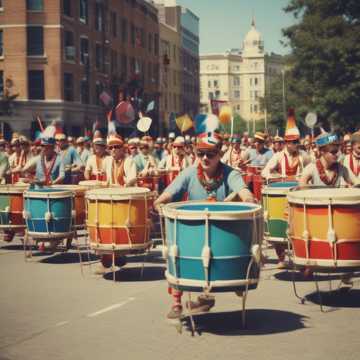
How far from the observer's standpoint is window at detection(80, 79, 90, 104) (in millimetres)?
56688

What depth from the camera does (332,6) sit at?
46625 millimetres

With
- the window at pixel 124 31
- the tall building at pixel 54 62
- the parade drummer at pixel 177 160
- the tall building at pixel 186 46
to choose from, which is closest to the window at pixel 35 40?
the tall building at pixel 54 62

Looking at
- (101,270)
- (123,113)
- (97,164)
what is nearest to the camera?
(101,270)

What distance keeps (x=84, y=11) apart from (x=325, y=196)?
168 ft

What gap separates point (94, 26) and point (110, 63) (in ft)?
13.6

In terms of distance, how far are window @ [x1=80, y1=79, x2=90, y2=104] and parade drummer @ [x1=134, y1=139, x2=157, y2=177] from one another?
35792mm

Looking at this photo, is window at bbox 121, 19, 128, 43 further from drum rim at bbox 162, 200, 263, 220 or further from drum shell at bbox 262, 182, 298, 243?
drum rim at bbox 162, 200, 263, 220

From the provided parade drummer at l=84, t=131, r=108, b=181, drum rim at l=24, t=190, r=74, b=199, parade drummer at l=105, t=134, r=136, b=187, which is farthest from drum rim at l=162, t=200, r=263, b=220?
parade drummer at l=84, t=131, r=108, b=181

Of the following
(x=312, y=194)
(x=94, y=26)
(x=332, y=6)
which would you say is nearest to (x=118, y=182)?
(x=312, y=194)

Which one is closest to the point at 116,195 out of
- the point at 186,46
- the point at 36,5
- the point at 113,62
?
the point at 36,5

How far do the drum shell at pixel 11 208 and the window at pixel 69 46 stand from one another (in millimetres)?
40898

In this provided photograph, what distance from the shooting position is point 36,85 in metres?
52.8

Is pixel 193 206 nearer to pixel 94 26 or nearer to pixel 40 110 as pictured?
pixel 40 110

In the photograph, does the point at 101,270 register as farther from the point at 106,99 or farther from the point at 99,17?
the point at 99,17
